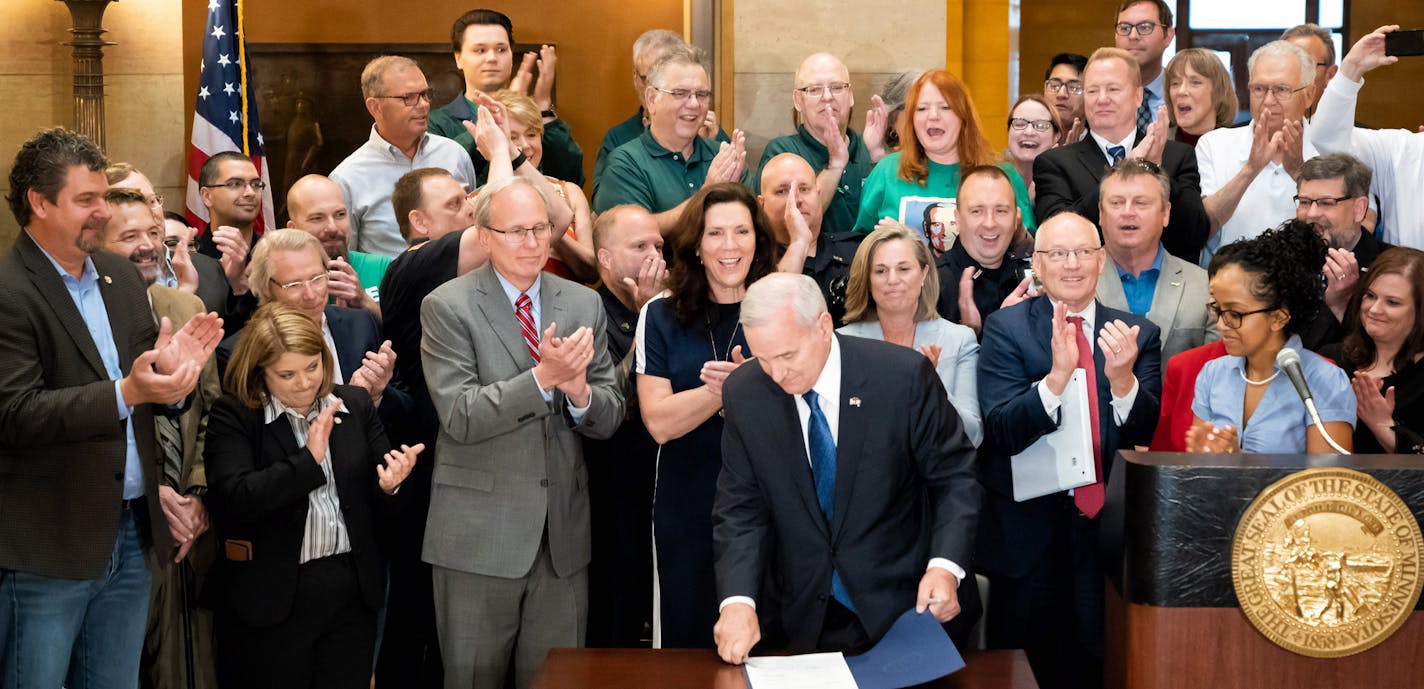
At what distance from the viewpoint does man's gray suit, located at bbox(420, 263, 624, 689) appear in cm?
417

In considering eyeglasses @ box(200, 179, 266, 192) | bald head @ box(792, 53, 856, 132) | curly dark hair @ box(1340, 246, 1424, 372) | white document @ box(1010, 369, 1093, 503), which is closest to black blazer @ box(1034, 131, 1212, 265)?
curly dark hair @ box(1340, 246, 1424, 372)

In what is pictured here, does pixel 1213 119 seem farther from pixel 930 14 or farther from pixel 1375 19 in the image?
pixel 1375 19

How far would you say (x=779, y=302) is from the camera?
11.0 ft

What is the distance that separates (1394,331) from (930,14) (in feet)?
11.3

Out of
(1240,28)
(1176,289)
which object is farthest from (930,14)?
(1240,28)

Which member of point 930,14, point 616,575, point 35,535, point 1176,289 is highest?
point 930,14

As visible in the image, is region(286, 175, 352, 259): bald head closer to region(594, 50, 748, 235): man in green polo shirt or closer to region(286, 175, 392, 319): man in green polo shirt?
Answer: region(286, 175, 392, 319): man in green polo shirt

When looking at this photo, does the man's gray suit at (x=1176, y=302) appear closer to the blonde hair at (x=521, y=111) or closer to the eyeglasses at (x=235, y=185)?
the blonde hair at (x=521, y=111)

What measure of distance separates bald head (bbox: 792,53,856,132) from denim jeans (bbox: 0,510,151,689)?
293cm

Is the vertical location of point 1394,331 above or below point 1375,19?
below

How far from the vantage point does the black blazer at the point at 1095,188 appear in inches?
198

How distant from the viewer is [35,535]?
3.78m

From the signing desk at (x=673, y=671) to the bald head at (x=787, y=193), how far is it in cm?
206

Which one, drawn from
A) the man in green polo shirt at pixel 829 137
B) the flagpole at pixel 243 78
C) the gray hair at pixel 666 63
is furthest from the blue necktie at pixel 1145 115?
the flagpole at pixel 243 78
